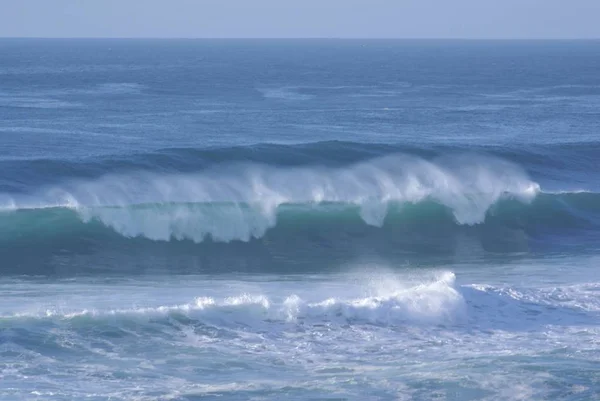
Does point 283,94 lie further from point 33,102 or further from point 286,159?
point 286,159

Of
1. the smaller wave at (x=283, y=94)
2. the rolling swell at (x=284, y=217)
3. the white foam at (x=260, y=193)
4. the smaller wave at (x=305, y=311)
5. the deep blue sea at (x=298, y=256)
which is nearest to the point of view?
the deep blue sea at (x=298, y=256)

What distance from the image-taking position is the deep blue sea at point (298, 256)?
1270cm

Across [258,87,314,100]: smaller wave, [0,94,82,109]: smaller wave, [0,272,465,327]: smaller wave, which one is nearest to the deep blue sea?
[0,272,465,327]: smaller wave

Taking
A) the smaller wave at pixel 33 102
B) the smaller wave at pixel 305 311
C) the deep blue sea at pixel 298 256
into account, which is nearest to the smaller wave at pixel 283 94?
the deep blue sea at pixel 298 256

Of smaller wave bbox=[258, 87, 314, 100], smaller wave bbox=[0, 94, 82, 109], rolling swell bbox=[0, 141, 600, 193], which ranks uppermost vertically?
Answer: smaller wave bbox=[258, 87, 314, 100]

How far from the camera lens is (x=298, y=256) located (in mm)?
21016

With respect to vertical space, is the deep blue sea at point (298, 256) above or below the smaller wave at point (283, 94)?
below

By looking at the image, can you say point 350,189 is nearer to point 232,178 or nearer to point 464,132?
point 232,178

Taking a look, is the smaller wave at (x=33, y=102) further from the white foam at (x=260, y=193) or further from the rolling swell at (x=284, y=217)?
the white foam at (x=260, y=193)

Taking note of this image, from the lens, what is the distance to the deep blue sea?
12.7 m

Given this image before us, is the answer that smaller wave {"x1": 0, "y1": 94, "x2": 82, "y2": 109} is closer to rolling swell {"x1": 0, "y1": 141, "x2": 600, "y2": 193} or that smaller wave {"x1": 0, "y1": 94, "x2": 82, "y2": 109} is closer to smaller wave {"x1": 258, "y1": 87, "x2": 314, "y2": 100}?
smaller wave {"x1": 258, "y1": 87, "x2": 314, "y2": 100}

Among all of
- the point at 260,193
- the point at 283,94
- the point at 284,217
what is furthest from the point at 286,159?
the point at 283,94

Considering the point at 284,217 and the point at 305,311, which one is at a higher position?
the point at 284,217

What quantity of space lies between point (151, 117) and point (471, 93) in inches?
952
